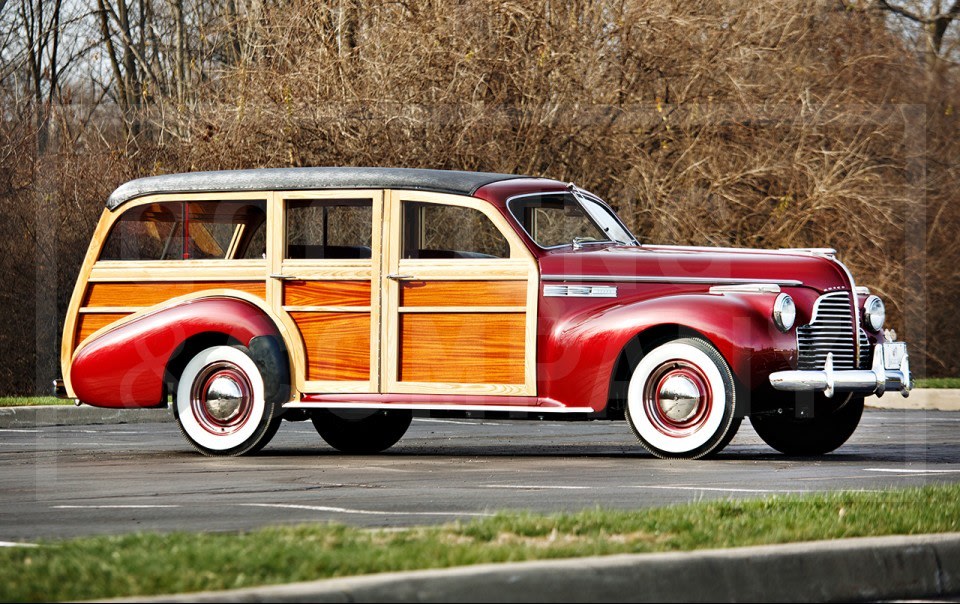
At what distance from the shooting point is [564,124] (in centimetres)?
2103

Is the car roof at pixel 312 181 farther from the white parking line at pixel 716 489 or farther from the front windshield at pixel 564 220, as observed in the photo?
the white parking line at pixel 716 489

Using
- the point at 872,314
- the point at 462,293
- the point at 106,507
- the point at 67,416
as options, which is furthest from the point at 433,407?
the point at 67,416

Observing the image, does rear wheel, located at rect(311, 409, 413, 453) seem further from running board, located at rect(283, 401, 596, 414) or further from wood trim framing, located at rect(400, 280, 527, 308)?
wood trim framing, located at rect(400, 280, 527, 308)

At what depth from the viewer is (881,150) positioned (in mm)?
23078

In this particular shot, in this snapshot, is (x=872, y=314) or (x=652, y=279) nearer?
(x=652, y=279)

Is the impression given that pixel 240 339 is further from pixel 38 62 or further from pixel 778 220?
Result: pixel 38 62

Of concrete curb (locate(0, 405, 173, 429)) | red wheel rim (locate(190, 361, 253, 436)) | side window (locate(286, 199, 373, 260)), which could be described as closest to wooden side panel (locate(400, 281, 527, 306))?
side window (locate(286, 199, 373, 260))

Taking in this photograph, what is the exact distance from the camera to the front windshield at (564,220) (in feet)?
37.2

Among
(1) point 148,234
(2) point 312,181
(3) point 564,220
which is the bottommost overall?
(1) point 148,234

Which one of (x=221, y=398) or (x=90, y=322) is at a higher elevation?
(x=90, y=322)

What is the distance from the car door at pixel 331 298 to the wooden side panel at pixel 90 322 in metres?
1.43

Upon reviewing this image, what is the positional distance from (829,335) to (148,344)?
5185 mm

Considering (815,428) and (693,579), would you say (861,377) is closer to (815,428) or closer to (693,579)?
(815,428)

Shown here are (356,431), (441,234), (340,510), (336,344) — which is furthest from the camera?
(356,431)
